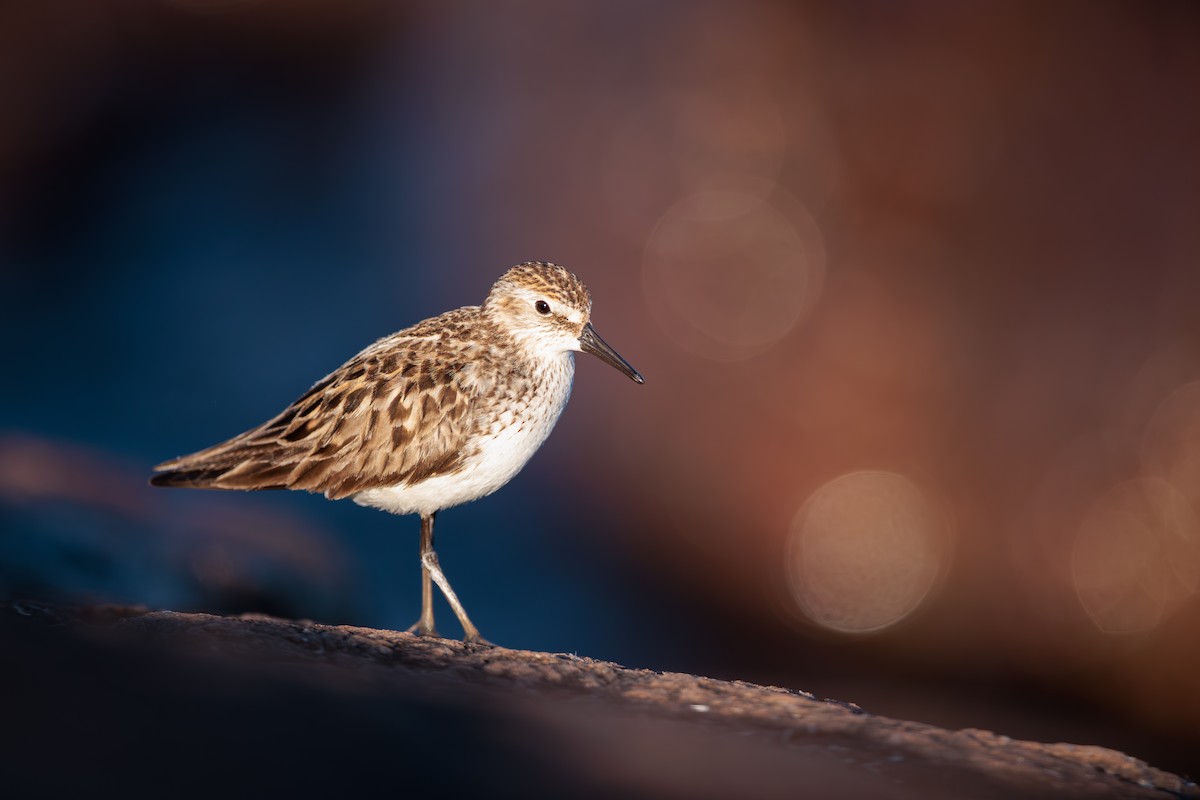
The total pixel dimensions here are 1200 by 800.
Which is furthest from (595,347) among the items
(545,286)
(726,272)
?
(726,272)

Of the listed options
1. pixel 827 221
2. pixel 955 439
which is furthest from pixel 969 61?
pixel 955 439

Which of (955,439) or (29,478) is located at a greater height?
(955,439)

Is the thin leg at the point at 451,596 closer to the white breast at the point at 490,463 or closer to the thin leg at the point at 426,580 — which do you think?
the thin leg at the point at 426,580

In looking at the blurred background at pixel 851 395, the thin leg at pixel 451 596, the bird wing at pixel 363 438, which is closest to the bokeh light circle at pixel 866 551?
the blurred background at pixel 851 395

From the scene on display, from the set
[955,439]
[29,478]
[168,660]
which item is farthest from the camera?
[955,439]

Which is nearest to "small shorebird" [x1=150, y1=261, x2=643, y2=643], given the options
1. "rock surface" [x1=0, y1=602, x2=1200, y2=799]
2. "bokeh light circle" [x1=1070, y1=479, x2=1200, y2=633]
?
"rock surface" [x1=0, y1=602, x2=1200, y2=799]

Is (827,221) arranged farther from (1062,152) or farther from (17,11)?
(17,11)

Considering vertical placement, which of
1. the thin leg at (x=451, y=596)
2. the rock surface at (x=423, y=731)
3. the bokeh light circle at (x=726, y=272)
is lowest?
the rock surface at (x=423, y=731)
